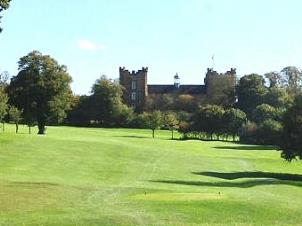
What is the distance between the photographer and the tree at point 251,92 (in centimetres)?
17225

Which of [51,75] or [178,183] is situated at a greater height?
[51,75]

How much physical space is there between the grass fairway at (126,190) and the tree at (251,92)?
10532cm

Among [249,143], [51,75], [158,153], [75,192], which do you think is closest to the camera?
[75,192]

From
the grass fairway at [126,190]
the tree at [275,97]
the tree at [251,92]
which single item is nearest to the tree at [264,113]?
the tree at [275,97]

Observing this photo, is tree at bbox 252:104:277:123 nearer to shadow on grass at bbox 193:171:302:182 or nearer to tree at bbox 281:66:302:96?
tree at bbox 281:66:302:96

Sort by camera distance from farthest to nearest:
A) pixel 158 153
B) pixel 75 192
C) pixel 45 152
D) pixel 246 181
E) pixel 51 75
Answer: pixel 51 75 < pixel 158 153 < pixel 45 152 < pixel 246 181 < pixel 75 192

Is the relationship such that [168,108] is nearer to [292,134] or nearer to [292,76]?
[292,76]

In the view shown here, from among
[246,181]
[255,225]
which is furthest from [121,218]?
[246,181]

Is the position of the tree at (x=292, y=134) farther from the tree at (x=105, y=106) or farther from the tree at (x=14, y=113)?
the tree at (x=105, y=106)

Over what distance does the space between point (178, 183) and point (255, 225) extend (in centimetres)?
2124

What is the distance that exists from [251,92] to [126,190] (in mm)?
140743

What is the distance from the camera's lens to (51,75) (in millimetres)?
94375

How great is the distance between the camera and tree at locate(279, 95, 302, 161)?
58.2m

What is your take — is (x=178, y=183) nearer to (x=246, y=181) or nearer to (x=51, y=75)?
(x=246, y=181)
